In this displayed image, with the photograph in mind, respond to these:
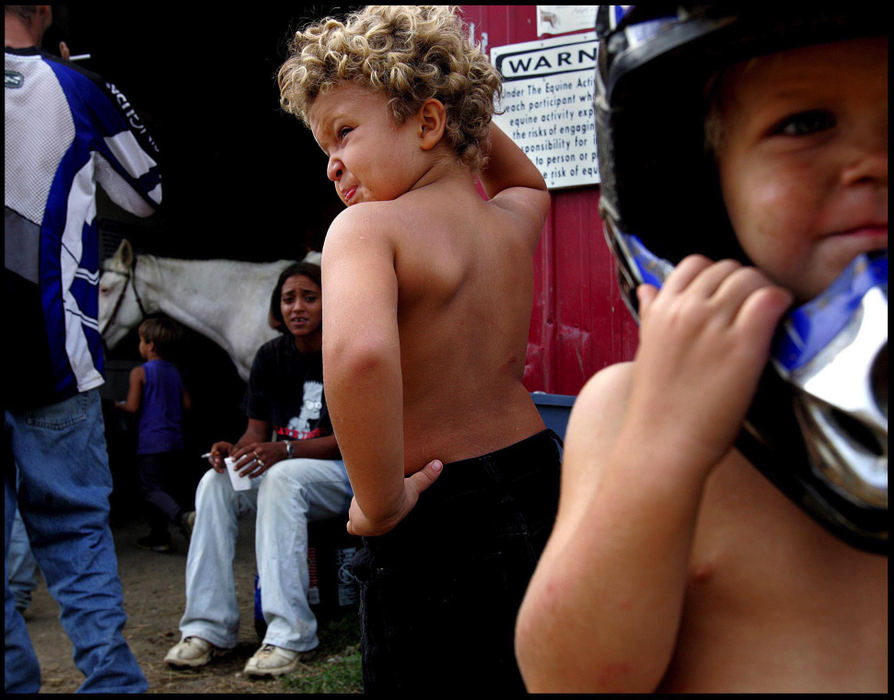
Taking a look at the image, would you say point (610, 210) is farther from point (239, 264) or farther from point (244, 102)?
point (244, 102)

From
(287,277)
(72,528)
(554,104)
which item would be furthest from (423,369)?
(287,277)

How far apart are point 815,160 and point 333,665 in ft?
10.5

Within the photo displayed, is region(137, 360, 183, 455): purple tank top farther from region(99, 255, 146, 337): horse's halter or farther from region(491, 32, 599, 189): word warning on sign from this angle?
region(491, 32, 599, 189): word warning on sign

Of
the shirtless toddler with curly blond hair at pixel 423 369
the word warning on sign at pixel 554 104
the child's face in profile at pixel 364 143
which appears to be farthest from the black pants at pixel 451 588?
the word warning on sign at pixel 554 104

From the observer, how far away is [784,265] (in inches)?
27.3

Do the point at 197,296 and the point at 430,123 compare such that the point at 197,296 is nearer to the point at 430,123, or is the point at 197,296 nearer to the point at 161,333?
the point at 161,333

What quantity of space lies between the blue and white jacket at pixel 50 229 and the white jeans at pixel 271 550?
1.04 meters

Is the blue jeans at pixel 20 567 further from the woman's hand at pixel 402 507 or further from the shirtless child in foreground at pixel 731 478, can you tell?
the shirtless child in foreground at pixel 731 478

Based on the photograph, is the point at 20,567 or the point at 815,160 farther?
the point at 20,567

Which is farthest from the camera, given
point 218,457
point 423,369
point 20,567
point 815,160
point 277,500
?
point 20,567

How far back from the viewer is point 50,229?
2715 mm

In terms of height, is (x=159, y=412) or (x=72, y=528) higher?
(x=72, y=528)

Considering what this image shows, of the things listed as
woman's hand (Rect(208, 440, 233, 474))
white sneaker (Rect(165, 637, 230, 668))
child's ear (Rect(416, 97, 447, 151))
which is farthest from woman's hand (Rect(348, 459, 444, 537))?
woman's hand (Rect(208, 440, 233, 474))

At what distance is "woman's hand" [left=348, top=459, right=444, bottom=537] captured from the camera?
4.61ft
